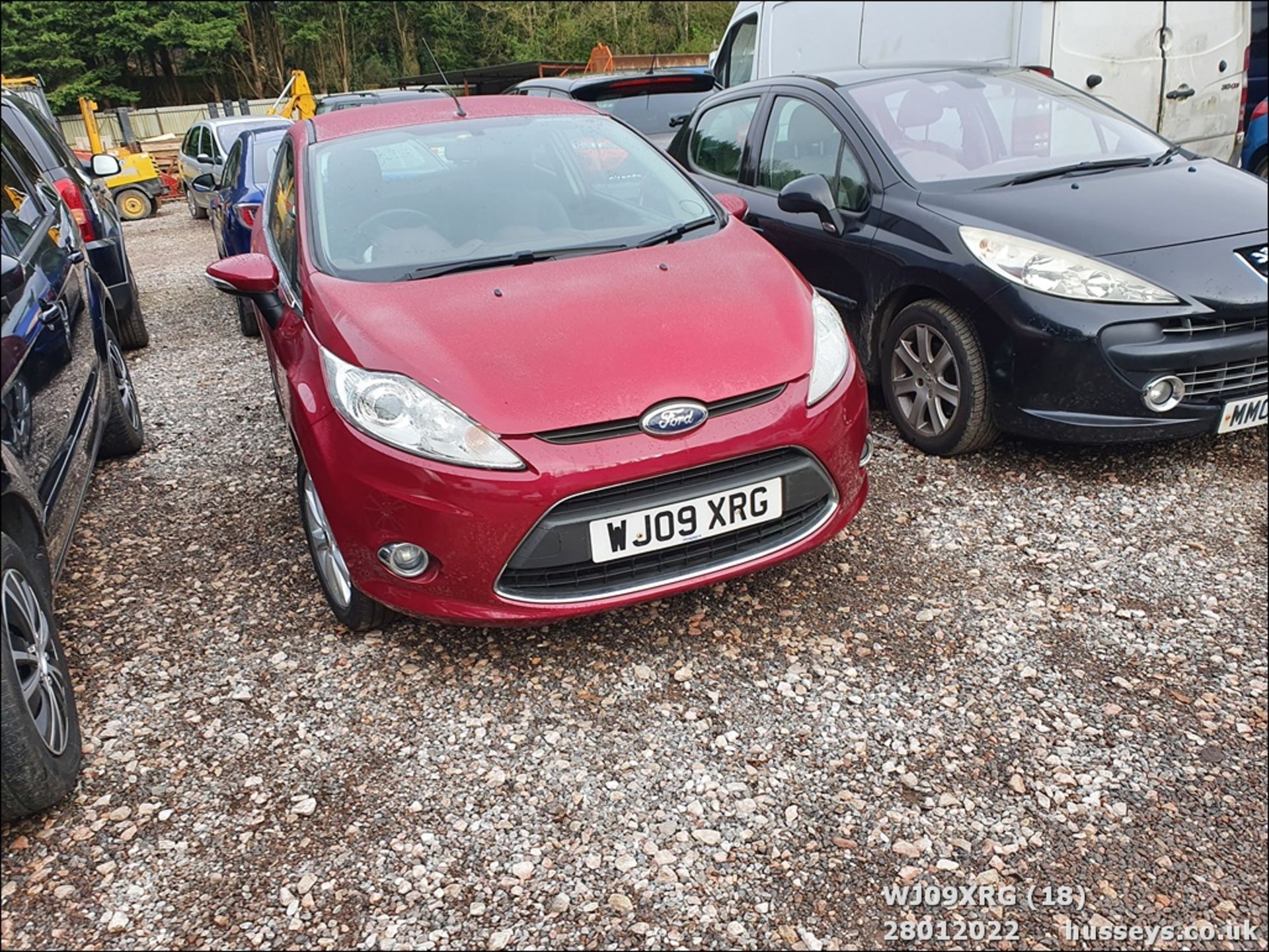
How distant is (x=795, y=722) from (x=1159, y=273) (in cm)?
217

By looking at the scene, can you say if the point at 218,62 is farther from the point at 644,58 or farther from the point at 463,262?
the point at 463,262

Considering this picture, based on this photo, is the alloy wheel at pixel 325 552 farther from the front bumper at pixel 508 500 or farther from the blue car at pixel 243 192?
the blue car at pixel 243 192

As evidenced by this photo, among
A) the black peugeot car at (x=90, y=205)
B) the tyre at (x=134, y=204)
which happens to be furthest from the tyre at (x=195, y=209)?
the black peugeot car at (x=90, y=205)

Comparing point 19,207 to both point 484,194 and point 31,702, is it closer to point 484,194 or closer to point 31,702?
point 484,194

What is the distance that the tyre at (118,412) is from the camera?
4184mm

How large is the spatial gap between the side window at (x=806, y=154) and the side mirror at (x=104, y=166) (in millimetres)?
4148

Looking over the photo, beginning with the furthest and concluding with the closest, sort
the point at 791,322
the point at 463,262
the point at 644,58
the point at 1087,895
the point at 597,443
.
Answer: the point at 644,58 → the point at 463,262 → the point at 791,322 → the point at 597,443 → the point at 1087,895

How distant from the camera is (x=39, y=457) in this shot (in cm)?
270

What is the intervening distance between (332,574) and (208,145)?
1209cm

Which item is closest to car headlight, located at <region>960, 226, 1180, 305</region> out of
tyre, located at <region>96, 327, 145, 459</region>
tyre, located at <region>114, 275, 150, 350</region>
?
tyre, located at <region>96, 327, 145, 459</region>

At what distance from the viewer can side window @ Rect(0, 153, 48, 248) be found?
335cm

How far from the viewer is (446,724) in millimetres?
2627

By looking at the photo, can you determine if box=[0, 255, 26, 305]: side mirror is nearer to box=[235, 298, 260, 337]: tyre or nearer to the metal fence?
box=[235, 298, 260, 337]: tyre

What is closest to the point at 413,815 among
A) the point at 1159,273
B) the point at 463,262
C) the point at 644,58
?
the point at 463,262
